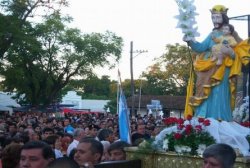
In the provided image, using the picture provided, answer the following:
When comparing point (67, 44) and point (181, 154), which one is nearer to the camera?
point (181, 154)

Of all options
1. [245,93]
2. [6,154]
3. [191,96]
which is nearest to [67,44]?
[245,93]

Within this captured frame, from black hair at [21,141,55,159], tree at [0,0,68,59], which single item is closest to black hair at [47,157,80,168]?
black hair at [21,141,55,159]

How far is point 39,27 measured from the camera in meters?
39.9

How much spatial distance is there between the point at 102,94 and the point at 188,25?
9401 cm

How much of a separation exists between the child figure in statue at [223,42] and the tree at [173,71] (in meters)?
48.5

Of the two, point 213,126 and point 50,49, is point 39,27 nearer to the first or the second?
point 50,49

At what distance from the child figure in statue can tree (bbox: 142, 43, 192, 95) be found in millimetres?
48510

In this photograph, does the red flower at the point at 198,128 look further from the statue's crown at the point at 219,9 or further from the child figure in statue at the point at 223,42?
the statue's crown at the point at 219,9

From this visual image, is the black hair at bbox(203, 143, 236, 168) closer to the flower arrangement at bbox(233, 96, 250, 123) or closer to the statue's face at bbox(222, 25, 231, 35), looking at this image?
the statue's face at bbox(222, 25, 231, 35)

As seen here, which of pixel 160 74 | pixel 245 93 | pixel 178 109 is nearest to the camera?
pixel 245 93

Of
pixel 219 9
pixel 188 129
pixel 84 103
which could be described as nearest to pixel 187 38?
pixel 219 9

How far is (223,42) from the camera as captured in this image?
8.94m

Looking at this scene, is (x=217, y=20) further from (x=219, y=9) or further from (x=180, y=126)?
(x=180, y=126)

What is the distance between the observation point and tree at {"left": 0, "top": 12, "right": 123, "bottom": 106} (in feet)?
133
